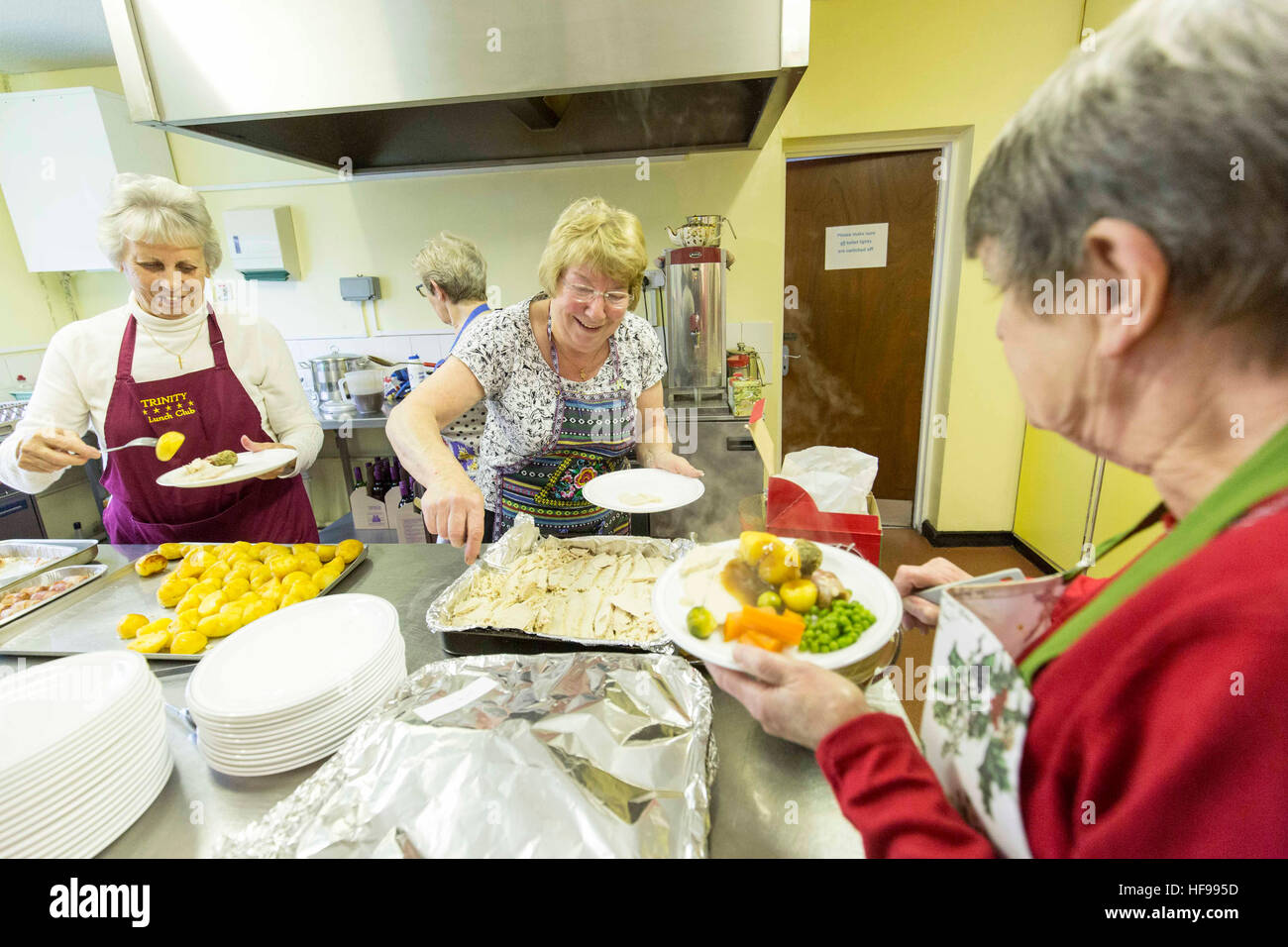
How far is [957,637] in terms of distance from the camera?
608 millimetres

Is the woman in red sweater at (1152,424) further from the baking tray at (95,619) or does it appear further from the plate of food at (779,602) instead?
the baking tray at (95,619)

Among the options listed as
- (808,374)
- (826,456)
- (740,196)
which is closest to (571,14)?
(826,456)

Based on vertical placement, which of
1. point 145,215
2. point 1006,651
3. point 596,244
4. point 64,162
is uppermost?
point 64,162

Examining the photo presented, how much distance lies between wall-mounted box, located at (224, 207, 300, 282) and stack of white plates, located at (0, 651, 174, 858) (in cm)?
351

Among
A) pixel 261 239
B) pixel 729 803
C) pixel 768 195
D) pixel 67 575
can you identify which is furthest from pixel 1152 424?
pixel 261 239

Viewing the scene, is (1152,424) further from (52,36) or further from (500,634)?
(52,36)

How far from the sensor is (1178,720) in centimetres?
42

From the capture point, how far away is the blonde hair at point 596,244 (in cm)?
150

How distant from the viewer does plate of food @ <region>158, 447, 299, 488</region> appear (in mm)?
1519

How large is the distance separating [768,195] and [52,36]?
4.06m

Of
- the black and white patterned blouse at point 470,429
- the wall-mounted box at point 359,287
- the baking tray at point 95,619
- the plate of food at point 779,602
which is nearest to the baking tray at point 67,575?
the baking tray at point 95,619

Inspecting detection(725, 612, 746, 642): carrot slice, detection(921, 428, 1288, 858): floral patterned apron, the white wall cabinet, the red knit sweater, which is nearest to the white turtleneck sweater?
detection(725, 612, 746, 642): carrot slice

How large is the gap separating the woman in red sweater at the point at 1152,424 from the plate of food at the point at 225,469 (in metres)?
1.65
